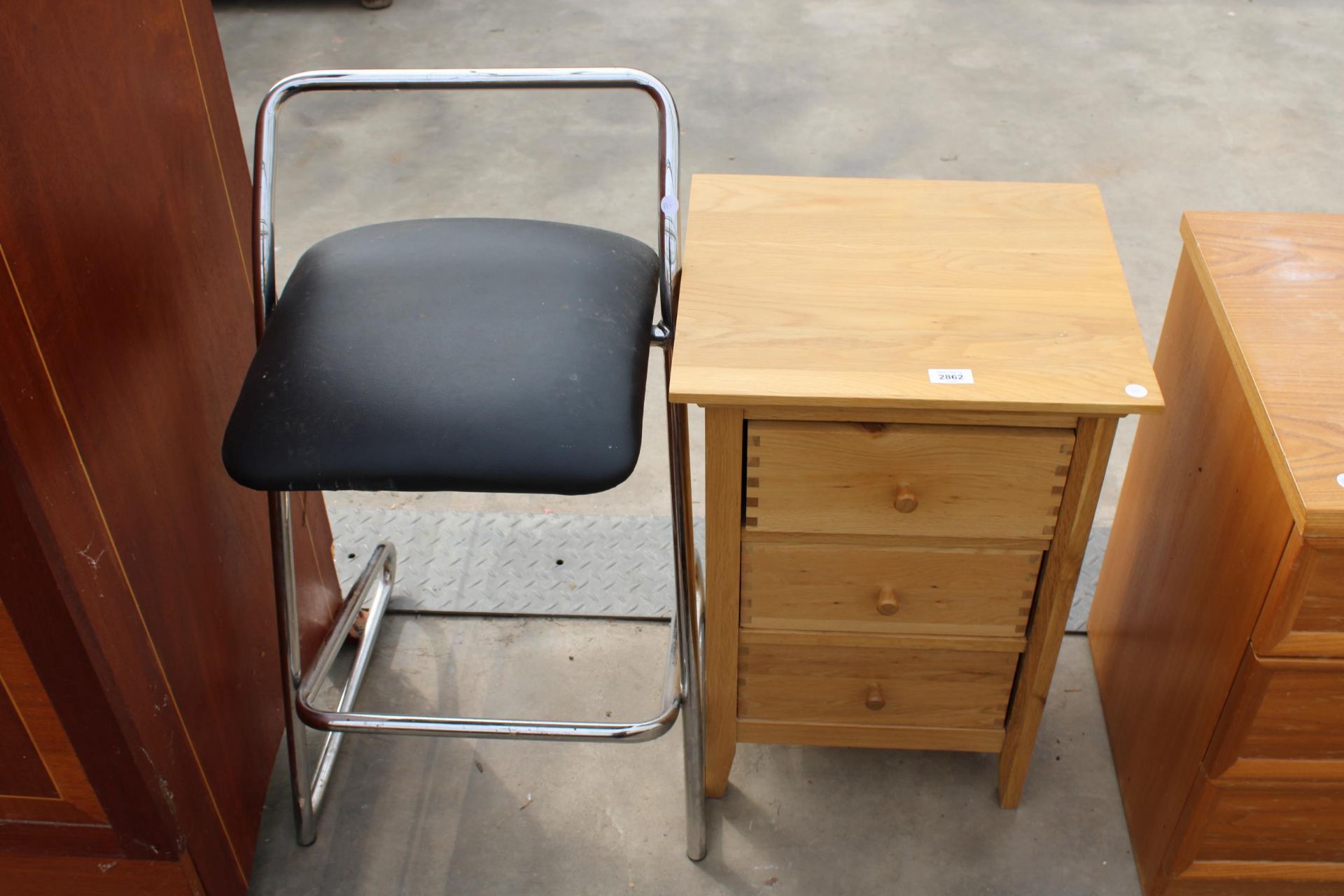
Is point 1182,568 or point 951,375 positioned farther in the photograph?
point 1182,568

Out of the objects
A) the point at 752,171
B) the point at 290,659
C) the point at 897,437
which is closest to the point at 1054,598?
the point at 897,437

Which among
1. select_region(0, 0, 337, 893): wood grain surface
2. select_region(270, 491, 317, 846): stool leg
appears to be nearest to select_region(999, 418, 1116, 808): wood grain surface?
select_region(270, 491, 317, 846): stool leg

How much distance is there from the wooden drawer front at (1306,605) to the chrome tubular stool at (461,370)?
0.63 metres

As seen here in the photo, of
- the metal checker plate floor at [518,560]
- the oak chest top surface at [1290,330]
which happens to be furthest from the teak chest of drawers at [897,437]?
the metal checker plate floor at [518,560]

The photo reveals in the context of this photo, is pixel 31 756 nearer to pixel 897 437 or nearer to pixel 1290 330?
pixel 897 437

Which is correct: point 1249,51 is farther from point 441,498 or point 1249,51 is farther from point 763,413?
point 763,413

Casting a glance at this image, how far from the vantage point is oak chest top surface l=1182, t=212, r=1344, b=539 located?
3.59ft

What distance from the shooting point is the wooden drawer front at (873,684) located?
4.76 ft

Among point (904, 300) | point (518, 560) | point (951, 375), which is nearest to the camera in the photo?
point (951, 375)

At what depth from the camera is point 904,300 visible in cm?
126

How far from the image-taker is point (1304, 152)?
3.12 metres

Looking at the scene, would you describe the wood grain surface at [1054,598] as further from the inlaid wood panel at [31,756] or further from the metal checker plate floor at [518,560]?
the inlaid wood panel at [31,756]

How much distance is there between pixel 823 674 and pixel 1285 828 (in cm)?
56

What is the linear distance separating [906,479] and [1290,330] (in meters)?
0.43
